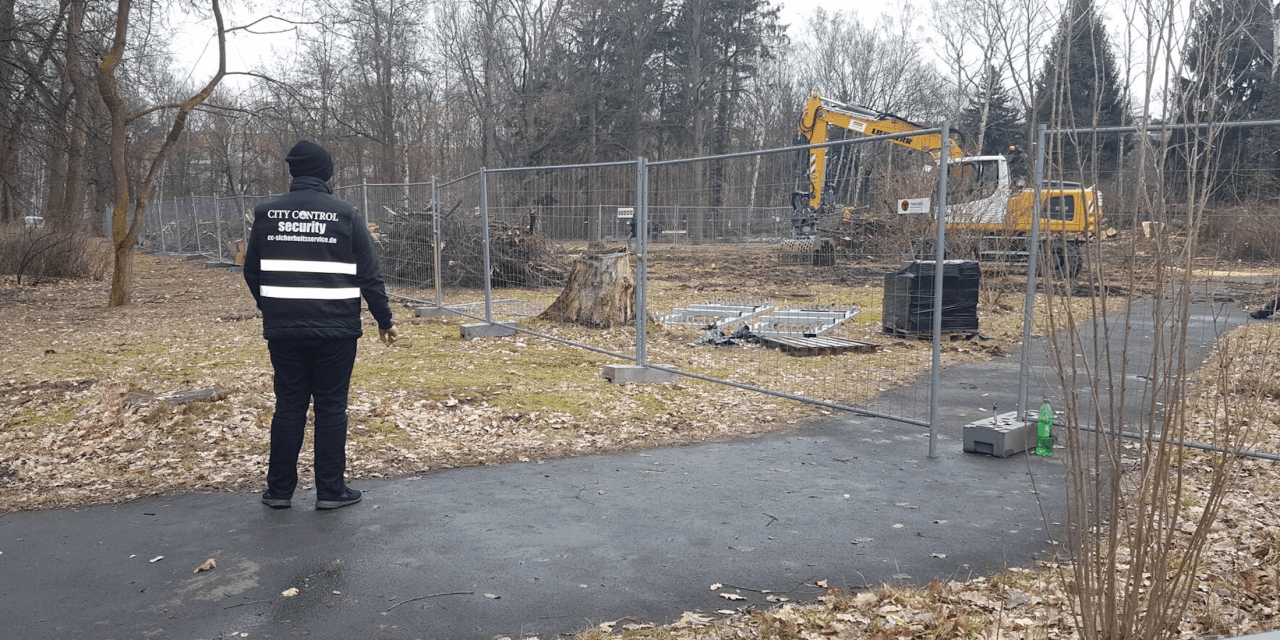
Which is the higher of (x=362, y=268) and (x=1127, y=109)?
(x=1127, y=109)

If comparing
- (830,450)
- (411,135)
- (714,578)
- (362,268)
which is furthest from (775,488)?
(411,135)

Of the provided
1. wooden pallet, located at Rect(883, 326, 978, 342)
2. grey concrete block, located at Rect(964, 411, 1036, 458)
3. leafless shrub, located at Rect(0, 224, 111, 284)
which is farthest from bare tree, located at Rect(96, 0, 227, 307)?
grey concrete block, located at Rect(964, 411, 1036, 458)

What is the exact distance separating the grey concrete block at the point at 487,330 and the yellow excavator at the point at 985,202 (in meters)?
5.35

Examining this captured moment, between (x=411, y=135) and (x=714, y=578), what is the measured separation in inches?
1484

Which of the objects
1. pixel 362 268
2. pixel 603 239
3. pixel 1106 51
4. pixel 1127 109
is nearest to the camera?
pixel 1106 51

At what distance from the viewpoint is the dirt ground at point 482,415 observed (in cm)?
389

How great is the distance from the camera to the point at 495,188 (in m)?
12.8

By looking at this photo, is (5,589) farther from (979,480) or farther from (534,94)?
(534,94)

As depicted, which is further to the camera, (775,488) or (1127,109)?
(775,488)

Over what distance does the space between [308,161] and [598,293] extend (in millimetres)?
7916

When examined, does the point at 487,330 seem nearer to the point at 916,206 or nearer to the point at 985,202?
the point at 916,206

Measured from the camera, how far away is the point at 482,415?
7.54 m

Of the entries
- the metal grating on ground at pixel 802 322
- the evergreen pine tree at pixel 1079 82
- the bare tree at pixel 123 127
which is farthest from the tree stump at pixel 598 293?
the evergreen pine tree at pixel 1079 82

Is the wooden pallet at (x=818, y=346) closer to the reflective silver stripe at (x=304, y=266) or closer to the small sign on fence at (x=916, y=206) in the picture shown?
the small sign on fence at (x=916, y=206)
